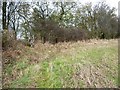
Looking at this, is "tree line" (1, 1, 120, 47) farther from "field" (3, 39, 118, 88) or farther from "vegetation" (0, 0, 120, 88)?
"field" (3, 39, 118, 88)

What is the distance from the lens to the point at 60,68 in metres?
7.57

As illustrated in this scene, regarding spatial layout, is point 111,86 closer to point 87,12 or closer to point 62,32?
point 62,32

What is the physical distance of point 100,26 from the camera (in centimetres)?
1830

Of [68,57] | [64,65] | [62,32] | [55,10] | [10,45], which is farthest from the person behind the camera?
[55,10]

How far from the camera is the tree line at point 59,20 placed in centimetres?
1385

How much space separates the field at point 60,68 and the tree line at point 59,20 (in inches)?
138

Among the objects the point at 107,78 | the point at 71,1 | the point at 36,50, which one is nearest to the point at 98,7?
the point at 71,1

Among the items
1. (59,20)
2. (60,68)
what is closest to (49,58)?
(60,68)

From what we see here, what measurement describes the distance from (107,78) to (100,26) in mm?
11081

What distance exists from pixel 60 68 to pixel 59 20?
9.99m

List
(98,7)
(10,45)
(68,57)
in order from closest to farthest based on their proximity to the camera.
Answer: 1. (68,57)
2. (10,45)
3. (98,7)

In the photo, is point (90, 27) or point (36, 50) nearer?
point (36, 50)

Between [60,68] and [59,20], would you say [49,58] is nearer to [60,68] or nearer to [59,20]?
[60,68]

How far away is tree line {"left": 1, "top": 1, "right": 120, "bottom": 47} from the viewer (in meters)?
13.8
